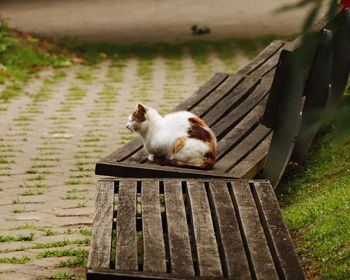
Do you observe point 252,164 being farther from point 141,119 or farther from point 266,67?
point 266,67

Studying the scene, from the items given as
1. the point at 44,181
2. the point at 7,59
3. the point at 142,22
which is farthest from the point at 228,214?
the point at 142,22

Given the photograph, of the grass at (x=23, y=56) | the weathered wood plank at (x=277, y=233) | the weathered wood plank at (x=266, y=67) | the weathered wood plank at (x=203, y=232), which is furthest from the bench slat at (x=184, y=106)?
the grass at (x=23, y=56)

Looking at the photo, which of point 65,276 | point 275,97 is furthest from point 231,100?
point 65,276

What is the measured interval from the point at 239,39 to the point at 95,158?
23.8 feet

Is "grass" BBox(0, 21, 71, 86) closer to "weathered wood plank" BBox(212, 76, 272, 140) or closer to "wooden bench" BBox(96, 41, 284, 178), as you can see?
"wooden bench" BBox(96, 41, 284, 178)

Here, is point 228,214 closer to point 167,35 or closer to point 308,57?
point 308,57

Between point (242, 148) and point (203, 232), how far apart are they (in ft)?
6.69

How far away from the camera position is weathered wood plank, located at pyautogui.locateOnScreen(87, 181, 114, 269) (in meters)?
4.68

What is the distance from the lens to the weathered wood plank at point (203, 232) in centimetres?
460

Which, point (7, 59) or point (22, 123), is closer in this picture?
point (22, 123)

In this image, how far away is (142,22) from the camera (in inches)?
707

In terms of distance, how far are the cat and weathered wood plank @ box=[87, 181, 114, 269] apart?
73 centimetres

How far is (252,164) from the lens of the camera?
6.64m

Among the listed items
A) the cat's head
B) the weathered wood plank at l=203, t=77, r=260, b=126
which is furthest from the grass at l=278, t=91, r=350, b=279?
the cat's head
